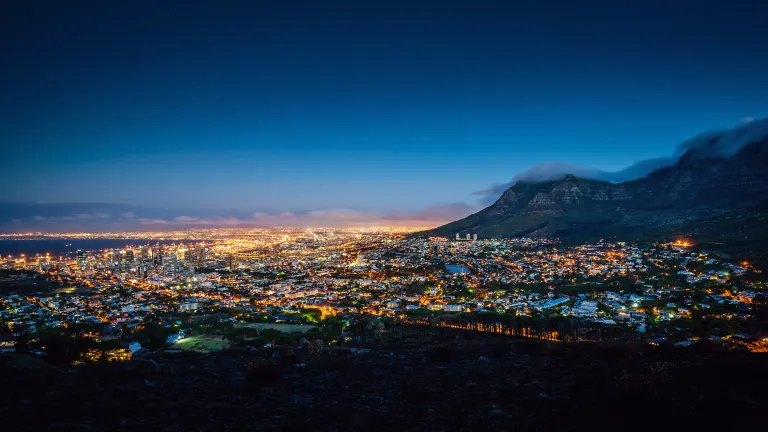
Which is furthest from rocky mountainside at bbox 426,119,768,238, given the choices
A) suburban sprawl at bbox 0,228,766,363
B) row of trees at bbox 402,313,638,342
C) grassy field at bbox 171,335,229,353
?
grassy field at bbox 171,335,229,353

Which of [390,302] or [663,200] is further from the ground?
[663,200]

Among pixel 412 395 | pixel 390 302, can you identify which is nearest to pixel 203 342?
pixel 412 395

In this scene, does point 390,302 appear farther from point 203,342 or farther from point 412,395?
point 412,395

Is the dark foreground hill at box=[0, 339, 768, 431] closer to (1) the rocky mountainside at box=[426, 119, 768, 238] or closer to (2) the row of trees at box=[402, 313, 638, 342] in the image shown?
(2) the row of trees at box=[402, 313, 638, 342]

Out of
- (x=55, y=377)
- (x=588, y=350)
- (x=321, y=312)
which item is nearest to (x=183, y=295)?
(x=321, y=312)

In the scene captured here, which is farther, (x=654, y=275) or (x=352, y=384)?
(x=654, y=275)

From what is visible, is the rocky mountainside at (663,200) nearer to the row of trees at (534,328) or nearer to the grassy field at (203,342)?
the row of trees at (534,328)

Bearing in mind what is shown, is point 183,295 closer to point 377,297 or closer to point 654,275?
point 377,297
